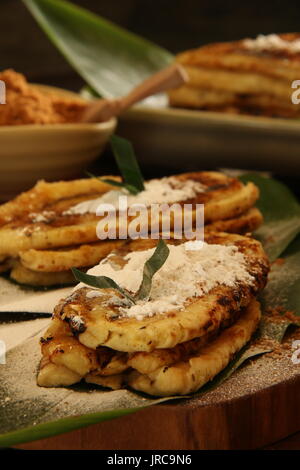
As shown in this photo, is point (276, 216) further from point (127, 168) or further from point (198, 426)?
point (198, 426)

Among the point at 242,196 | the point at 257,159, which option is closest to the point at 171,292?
the point at 242,196

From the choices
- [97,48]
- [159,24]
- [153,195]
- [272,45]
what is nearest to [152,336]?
[153,195]

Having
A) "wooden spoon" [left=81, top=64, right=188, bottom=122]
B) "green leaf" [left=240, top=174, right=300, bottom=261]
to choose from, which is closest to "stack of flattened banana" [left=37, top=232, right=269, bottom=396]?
"green leaf" [left=240, top=174, right=300, bottom=261]

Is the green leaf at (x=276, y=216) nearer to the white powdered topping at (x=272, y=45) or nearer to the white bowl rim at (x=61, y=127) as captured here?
the white bowl rim at (x=61, y=127)

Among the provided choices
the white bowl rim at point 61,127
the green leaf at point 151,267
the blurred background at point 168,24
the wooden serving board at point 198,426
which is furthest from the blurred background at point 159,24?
the wooden serving board at point 198,426

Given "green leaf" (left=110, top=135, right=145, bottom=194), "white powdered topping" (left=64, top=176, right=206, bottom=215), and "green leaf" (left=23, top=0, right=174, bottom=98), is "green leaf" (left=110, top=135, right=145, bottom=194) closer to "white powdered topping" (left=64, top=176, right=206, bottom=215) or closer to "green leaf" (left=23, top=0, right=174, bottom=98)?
"white powdered topping" (left=64, top=176, right=206, bottom=215)

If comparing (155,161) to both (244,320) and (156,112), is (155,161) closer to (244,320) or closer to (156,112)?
(156,112)
